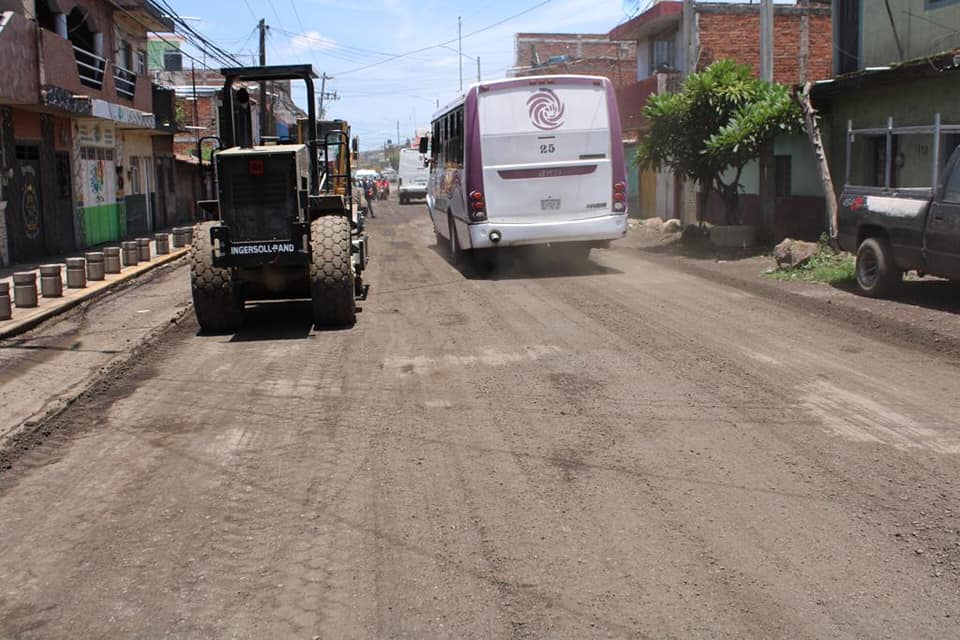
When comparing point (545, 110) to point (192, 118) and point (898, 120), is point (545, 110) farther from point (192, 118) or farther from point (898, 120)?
point (192, 118)

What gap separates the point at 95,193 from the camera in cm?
2684

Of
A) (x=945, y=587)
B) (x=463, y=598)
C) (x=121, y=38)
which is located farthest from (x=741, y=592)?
(x=121, y=38)

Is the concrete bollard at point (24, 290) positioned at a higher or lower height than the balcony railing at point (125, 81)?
lower

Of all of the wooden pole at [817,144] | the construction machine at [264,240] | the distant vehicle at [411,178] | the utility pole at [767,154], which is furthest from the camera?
the distant vehicle at [411,178]

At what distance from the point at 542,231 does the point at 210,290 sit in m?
6.56

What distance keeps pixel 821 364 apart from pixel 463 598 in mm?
5726

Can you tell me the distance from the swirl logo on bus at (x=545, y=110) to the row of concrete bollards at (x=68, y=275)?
26.4 ft

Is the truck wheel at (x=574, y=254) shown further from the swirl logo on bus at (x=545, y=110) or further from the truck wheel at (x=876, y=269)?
the truck wheel at (x=876, y=269)

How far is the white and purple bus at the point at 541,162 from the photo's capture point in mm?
16359

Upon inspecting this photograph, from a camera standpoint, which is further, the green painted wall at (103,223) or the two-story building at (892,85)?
the green painted wall at (103,223)

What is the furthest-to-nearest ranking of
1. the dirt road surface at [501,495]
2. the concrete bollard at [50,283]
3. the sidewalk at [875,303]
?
the concrete bollard at [50,283] → the sidewalk at [875,303] → the dirt road surface at [501,495]

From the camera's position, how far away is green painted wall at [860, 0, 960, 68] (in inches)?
649

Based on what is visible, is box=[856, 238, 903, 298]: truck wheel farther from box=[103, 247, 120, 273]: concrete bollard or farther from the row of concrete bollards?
box=[103, 247, 120, 273]: concrete bollard

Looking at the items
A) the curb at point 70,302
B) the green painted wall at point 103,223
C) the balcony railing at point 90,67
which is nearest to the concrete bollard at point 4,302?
the curb at point 70,302
